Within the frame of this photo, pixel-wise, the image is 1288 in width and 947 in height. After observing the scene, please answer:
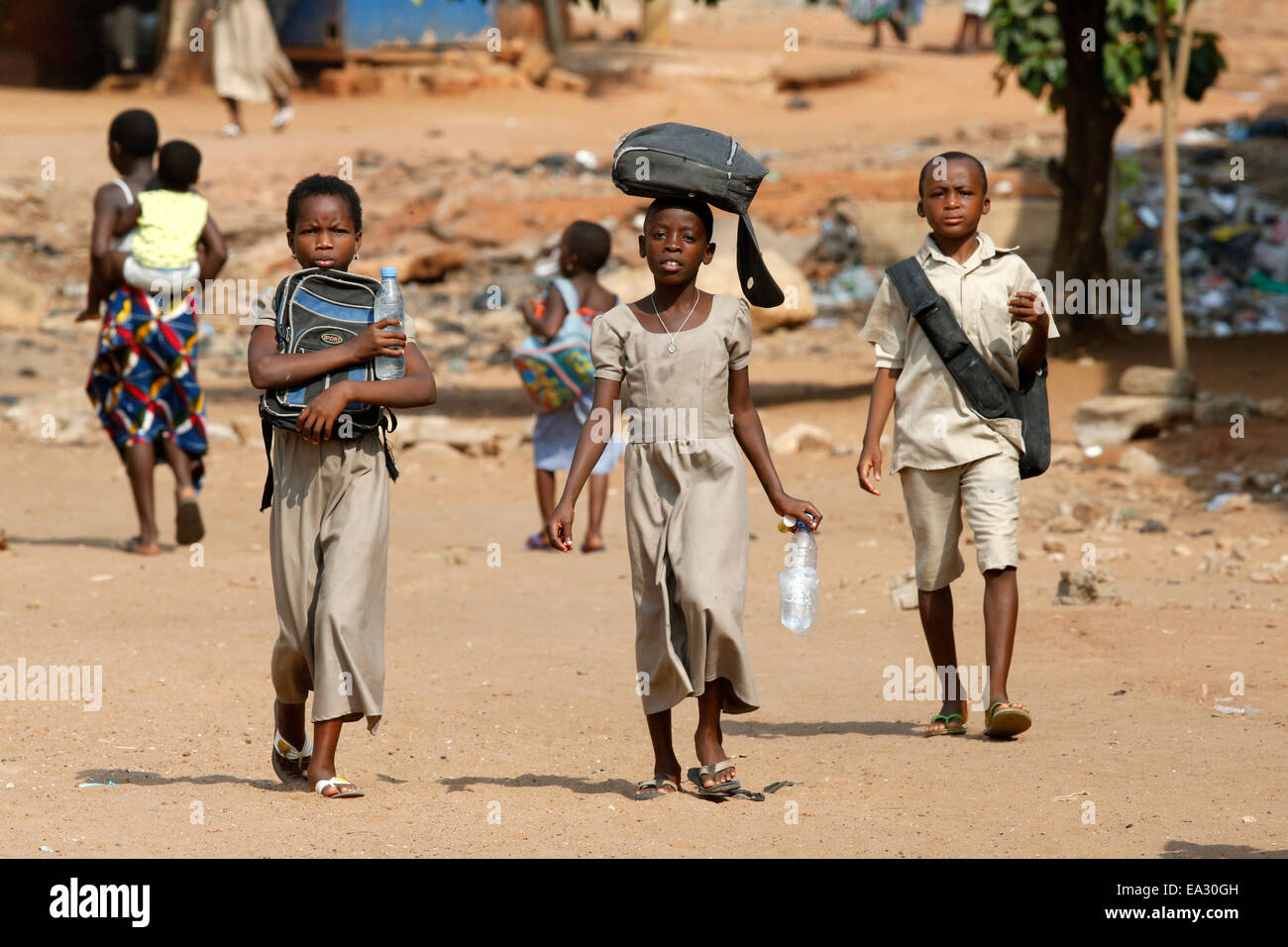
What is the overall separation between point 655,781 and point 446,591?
350cm

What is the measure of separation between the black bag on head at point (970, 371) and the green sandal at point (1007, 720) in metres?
0.72

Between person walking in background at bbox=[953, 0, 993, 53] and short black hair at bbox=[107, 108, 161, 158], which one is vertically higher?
person walking in background at bbox=[953, 0, 993, 53]

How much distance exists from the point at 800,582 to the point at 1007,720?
0.85m

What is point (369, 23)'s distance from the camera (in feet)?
89.7

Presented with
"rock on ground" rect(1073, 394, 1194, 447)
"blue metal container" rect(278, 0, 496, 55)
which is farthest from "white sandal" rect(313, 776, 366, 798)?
"blue metal container" rect(278, 0, 496, 55)

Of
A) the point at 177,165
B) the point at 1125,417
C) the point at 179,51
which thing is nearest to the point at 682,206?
the point at 177,165

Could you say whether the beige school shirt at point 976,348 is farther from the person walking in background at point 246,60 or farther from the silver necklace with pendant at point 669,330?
the person walking in background at point 246,60

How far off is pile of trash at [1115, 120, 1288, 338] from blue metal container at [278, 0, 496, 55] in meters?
13.4

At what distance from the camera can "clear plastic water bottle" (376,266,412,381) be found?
413cm

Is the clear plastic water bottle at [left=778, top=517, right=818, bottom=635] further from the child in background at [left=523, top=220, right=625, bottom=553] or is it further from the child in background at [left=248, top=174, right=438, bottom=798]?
the child in background at [left=523, top=220, right=625, bottom=553]

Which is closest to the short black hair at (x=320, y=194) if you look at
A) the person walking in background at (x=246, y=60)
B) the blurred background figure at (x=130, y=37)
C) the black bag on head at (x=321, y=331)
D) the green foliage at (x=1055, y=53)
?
the black bag on head at (x=321, y=331)

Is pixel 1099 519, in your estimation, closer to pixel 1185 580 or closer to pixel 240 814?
pixel 1185 580

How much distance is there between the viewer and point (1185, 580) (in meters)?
7.45

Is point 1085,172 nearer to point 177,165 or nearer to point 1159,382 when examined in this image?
point 1159,382
